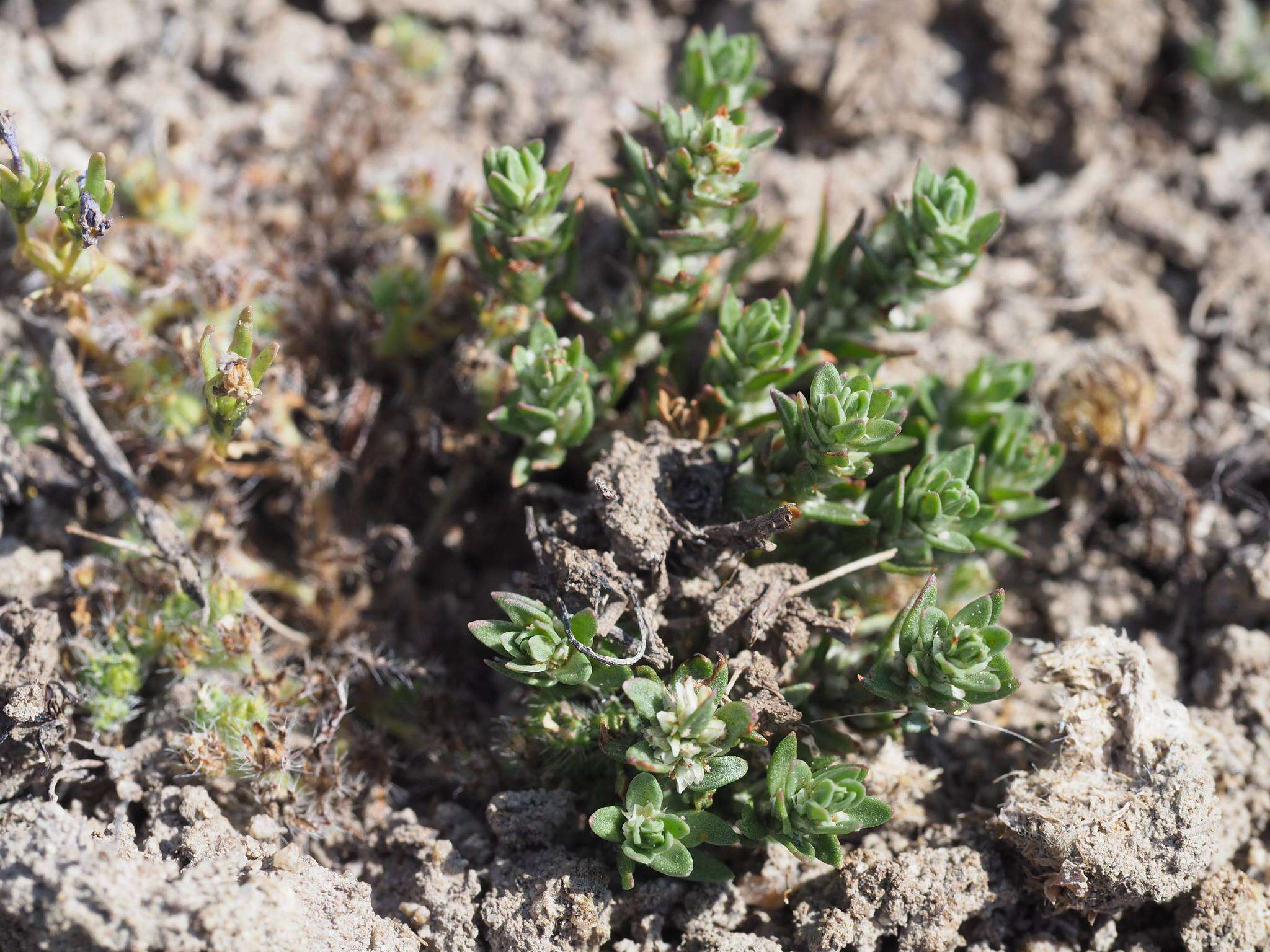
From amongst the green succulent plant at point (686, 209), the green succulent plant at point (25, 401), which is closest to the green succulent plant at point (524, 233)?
the green succulent plant at point (686, 209)

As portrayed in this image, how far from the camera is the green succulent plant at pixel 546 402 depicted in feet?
11.0

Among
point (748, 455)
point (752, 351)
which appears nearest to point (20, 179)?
point (752, 351)

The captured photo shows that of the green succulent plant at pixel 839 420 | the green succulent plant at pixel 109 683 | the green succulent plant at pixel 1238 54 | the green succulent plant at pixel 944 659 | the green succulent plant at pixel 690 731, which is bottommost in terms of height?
the green succulent plant at pixel 109 683

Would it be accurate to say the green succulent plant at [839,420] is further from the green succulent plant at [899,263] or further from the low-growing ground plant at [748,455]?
the green succulent plant at [899,263]

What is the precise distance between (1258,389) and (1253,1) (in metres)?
2.25

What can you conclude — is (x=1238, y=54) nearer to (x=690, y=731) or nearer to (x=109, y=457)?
(x=690, y=731)

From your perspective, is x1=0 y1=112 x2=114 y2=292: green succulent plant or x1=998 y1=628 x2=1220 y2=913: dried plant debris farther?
x1=0 y1=112 x2=114 y2=292: green succulent plant

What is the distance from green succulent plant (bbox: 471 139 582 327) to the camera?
338 centimetres

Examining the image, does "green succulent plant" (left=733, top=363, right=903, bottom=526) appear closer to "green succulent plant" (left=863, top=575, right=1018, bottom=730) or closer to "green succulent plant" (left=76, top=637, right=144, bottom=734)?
"green succulent plant" (left=863, top=575, right=1018, bottom=730)

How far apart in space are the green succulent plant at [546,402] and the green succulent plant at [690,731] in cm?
91

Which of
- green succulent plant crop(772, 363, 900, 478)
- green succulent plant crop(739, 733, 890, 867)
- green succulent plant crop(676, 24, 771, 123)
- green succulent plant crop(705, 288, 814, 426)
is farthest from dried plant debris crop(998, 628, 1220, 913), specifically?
green succulent plant crop(676, 24, 771, 123)

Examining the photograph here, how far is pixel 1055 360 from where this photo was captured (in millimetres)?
4285

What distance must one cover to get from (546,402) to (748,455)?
72 centimetres

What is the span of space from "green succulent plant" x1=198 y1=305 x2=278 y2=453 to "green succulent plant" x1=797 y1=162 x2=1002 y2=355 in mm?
2027
